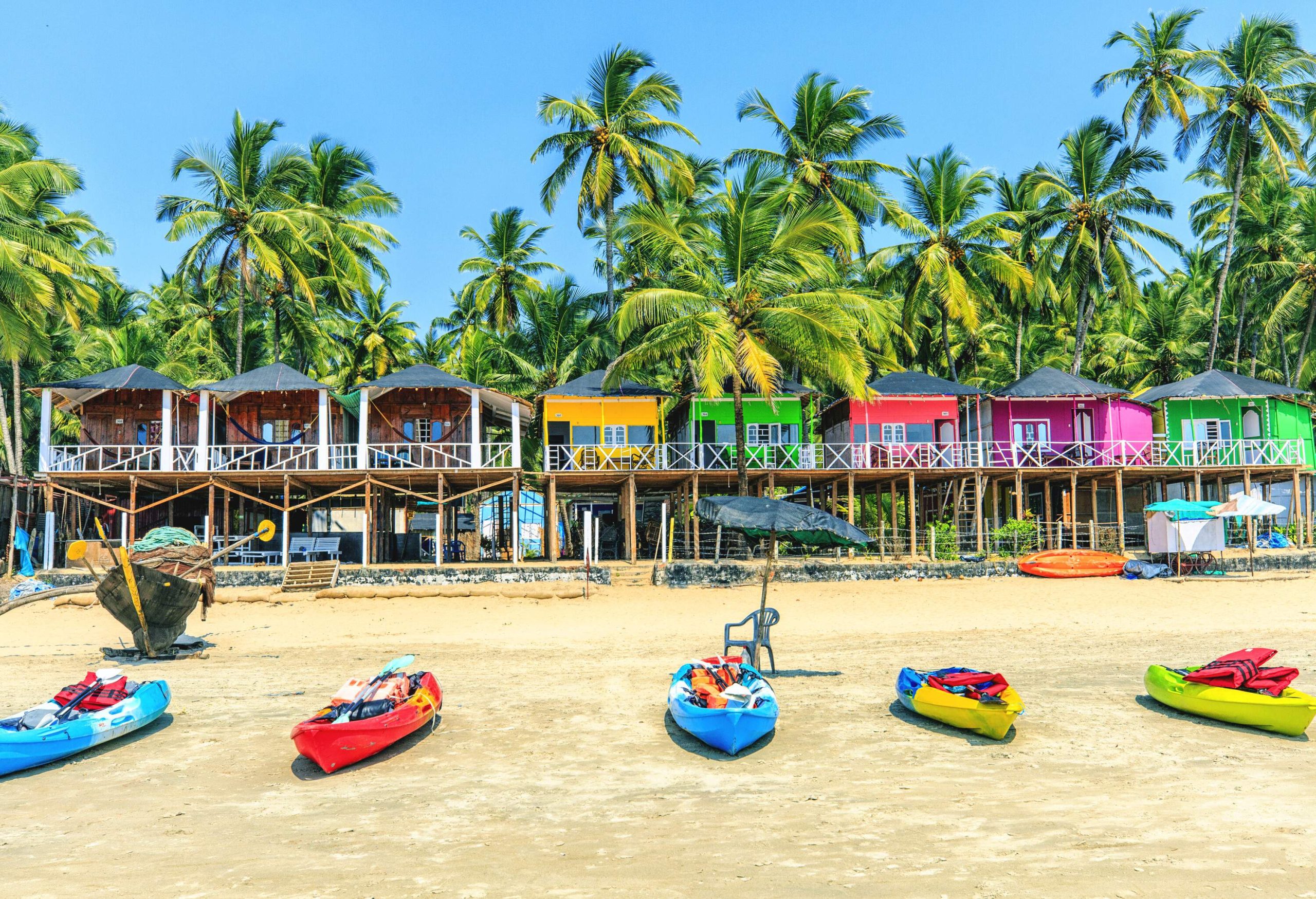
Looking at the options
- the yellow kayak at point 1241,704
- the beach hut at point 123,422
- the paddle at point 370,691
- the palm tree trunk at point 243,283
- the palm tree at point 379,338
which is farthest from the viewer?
the palm tree at point 379,338

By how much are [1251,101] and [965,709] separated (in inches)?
1055

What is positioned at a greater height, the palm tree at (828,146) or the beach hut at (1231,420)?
the palm tree at (828,146)

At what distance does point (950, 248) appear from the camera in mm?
30016

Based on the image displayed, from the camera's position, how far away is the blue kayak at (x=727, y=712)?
8.54 m

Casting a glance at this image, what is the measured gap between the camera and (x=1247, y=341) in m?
36.2

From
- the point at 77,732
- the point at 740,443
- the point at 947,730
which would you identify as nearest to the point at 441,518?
the point at 740,443

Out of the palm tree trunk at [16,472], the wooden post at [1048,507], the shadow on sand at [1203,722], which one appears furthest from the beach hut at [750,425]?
the palm tree trunk at [16,472]

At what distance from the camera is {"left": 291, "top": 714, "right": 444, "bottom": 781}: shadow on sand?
327 inches

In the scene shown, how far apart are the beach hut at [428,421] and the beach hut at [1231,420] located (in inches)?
754

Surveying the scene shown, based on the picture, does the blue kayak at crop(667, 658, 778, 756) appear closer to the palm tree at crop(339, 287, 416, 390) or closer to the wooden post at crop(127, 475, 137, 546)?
the wooden post at crop(127, 475, 137, 546)

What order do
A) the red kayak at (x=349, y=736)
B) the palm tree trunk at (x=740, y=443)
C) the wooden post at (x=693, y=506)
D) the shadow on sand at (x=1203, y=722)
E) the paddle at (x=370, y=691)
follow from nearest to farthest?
1. the red kayak at (x=349, y=736)
2. the paddle at (x=370, y=691)
3. the shadow on sand at (x=1203, y=722)
4. the palm tree trunk at (x=740, y=443)
5. the wooden post at (x=693, y=506)

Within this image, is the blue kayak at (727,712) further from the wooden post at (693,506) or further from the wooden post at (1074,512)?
the wooden post at (1074,512)

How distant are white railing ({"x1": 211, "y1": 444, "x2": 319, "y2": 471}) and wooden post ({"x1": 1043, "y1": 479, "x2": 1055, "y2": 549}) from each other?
65.8ft

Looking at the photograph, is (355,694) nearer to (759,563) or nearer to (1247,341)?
(759,563)
